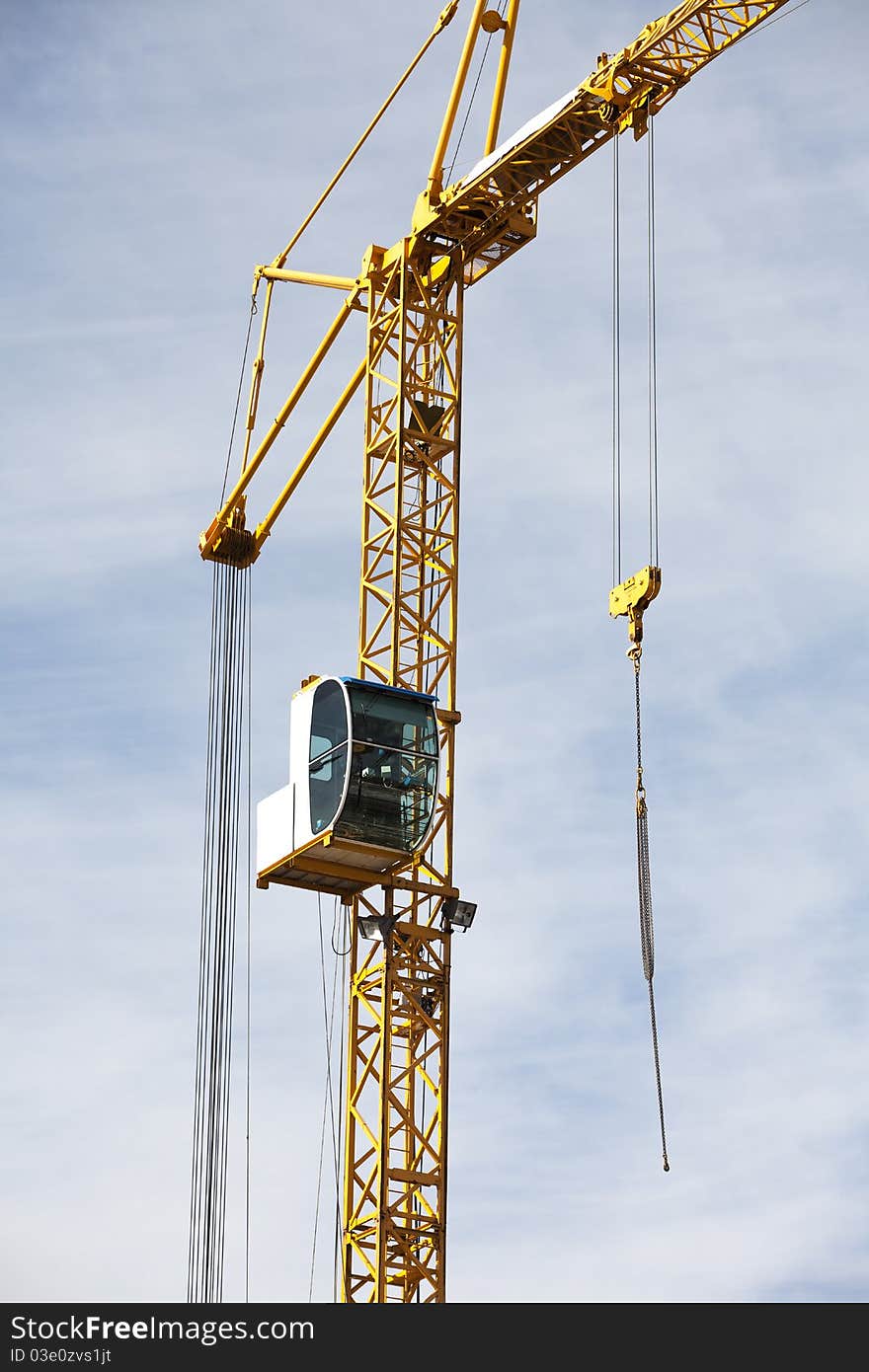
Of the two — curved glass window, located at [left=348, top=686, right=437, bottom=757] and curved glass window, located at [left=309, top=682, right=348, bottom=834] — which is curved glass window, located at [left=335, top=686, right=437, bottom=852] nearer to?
curved glass window, located at [left=348, top=686, right=437, bottom=757]

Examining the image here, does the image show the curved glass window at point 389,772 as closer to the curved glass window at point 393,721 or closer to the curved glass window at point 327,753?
the curved glass window at point 393,721

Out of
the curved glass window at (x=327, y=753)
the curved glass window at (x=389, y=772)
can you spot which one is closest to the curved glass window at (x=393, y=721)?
the curved glass window at (x=389, y=772)

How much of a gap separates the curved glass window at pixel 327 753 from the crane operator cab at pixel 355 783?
17 millimetres

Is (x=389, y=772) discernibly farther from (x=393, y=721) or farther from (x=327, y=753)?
(x=327, y=753)

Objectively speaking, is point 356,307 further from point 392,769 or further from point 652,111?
point 392,769

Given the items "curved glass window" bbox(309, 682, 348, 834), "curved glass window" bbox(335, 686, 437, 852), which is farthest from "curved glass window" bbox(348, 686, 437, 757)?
"curved glass window" bbox(309, 682, 348, 834)

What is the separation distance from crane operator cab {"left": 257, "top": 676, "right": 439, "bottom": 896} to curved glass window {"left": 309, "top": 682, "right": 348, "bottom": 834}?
0.02 metres

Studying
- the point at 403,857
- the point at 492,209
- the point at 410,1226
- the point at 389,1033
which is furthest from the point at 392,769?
the point at 492,209

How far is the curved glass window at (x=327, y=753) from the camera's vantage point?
46562mm

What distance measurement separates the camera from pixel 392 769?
46906mm

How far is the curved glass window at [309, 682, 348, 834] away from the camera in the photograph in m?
46.6

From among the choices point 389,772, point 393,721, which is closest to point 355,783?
point 389,772
